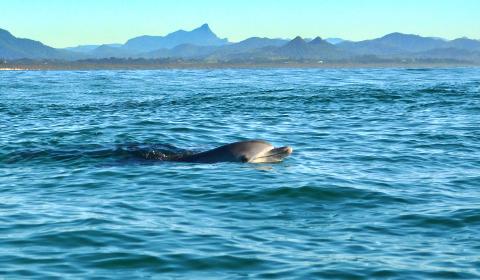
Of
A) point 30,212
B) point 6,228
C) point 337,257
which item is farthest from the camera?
point 30,212

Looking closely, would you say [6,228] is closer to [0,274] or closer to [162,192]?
[0,274]

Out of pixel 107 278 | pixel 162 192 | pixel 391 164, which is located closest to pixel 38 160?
pixel 162 192

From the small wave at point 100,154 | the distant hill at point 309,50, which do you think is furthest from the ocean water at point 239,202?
the distant hill at point 309,50

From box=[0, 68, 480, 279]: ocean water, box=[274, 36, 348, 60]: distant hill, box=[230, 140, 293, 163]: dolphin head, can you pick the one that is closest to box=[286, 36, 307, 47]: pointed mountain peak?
box=[274, 36, 348, 60]: distant hill

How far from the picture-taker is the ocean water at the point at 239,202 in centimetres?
994

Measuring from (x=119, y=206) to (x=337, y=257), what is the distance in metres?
4.46

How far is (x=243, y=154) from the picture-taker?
696 inches

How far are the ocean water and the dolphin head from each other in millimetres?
423

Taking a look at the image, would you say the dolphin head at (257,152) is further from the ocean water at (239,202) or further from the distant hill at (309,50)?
the distant hill at (309,50)

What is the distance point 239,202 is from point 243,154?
4.15 metres

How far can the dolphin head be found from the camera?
58.0ft

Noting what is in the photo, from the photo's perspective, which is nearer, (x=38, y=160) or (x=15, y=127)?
(x=38, y=160)

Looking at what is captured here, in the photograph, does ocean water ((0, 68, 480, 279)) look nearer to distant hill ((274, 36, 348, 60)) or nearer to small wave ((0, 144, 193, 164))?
small wave ((0, 144, 193, 164))

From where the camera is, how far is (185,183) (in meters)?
15.2
